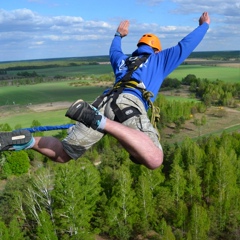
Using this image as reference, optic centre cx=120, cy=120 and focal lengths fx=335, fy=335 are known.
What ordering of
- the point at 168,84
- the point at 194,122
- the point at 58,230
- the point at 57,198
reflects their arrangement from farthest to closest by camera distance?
1. the point at 168,84
2. the point at 194,122
3. the point at 58,230
4. the point at 57,198

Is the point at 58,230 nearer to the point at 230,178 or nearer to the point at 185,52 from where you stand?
the point at 230,178

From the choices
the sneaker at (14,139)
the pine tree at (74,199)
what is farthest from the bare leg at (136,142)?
the pine tree at (74,199)

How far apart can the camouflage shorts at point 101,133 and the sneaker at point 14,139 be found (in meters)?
0.52

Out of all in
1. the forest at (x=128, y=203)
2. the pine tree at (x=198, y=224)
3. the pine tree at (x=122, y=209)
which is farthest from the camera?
the pine tree at (x=122, y=209)

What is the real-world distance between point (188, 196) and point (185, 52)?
22401mm

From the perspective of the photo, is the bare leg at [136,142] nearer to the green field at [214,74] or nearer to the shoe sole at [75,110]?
the shoe sole at [75,110]

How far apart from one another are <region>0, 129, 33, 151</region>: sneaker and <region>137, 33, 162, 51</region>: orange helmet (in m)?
2.28

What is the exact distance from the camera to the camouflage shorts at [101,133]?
452 centimetres

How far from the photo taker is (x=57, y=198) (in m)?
22.0

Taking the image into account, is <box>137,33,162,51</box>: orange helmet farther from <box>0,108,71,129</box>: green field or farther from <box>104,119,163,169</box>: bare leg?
<box>0,108,71,129</box>: green field

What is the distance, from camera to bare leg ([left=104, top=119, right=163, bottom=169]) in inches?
167

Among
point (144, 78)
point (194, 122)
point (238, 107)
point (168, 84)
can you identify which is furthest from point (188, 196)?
point (168, 84)

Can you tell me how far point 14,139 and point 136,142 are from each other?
162 cm

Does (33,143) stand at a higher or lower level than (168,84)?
higher
